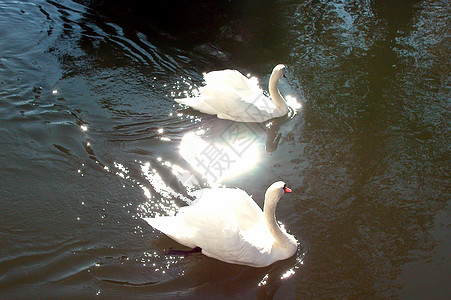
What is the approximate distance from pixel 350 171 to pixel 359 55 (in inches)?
145

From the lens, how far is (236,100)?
263 inches

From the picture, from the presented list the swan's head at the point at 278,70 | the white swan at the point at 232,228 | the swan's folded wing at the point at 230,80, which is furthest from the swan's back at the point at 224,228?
the swan's head at the point at 278,70

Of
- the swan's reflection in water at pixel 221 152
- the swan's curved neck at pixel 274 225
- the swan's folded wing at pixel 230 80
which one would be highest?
the swan's folded wing at pixel 230 80

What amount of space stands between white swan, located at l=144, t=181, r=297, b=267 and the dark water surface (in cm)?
19

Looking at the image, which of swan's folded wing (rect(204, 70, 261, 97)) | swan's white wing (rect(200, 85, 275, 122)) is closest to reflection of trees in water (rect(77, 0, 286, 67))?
swan's folded wing (rect(204, 70, 261, 97))

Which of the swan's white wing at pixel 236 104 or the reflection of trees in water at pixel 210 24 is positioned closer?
the swan's white wing at pixel 236 104

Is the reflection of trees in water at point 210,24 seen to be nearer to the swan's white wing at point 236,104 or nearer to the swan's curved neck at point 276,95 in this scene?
the swan's curved neck at point 276,95

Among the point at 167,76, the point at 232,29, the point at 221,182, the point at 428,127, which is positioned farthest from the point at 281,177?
the point at 232,29

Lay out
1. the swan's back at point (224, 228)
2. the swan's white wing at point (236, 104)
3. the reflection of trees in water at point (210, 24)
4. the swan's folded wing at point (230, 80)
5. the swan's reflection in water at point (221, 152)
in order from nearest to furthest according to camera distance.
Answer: the swan's back at point (224, 228), the swan's reflection in water at point (221, 152), the swan's white wing at point (236, 104), the swan's folded wing at point (230, 80), the reflection of trees in water at point (210, 24)

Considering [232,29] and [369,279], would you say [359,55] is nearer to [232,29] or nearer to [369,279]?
[232,29]

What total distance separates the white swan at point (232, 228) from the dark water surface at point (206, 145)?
19 centimetres

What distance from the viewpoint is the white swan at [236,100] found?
6.71 metres

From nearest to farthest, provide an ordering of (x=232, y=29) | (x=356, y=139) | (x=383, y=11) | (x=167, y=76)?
(x=356, y=139), (x=167, y=76), (x=232, y=29), (x=383, y=11)

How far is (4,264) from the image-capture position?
432 centimetres
